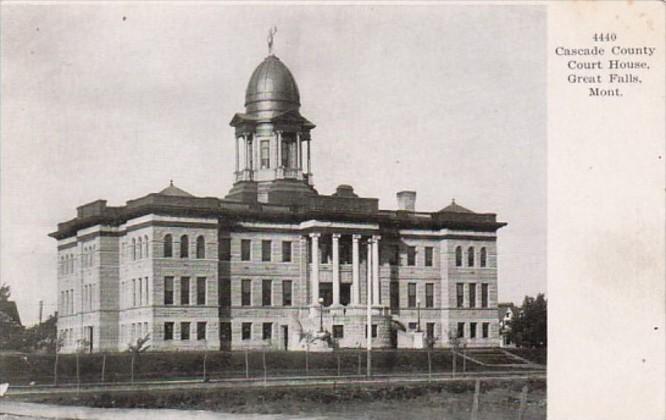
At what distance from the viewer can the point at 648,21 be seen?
57.7ft

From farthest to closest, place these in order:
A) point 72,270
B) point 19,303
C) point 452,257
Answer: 1. point 452,257
2. point 72,270
3. point 19,303

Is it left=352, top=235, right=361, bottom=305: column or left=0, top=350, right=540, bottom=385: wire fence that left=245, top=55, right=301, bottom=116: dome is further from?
left=0, top=350, right=540, bottom=385: wire fence

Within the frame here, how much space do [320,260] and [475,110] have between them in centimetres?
1861

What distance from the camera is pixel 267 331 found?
39656 millimetres

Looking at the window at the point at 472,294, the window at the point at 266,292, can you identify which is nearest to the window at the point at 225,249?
the window at the point at 266,292

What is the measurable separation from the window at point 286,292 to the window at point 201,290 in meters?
3.26

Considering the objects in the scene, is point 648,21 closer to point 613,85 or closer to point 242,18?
point 613,85

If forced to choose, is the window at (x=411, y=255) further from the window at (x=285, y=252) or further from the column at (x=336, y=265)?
the window at (x=285, y=252)

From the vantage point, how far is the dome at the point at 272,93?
4169 centimetres

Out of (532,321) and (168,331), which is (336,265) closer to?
(168,331)

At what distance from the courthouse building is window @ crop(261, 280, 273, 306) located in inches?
1.9

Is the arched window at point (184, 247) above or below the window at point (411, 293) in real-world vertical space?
above

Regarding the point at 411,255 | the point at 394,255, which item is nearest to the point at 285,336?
the point at 394,255

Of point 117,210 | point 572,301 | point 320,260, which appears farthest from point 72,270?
point 572,301
